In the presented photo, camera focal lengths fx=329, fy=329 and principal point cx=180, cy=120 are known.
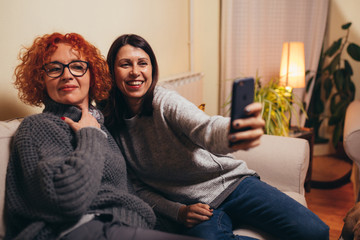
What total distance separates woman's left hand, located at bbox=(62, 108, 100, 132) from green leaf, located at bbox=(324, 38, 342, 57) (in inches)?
96.2

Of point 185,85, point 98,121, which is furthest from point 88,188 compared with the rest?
point 185,85

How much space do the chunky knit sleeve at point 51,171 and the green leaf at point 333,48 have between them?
99.4 inches

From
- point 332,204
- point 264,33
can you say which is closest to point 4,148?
point 332,204

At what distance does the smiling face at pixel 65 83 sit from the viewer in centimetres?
110

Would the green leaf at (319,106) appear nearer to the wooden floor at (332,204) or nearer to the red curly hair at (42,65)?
the wooden floor at (332,204)

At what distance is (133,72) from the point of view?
1234 millimetres

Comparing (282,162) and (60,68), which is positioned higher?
(60,68)

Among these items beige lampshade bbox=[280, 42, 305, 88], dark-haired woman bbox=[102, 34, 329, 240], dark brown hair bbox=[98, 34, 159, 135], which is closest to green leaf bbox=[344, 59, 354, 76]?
beige lampshade bbox=[280, 42, 305, 88]

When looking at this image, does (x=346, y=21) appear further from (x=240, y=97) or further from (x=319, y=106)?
(x=240, y=97)

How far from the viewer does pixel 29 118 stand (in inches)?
39.7

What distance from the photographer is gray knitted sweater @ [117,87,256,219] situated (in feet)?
4.02

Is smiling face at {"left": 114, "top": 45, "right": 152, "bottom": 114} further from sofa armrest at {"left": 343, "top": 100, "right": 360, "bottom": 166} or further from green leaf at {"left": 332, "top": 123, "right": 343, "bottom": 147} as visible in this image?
green leaf at {"left": 332, "top": 123, "right": 343, "bottom": 147}

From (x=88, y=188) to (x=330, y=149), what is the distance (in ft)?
9.65

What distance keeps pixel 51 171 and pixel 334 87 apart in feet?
9.46
